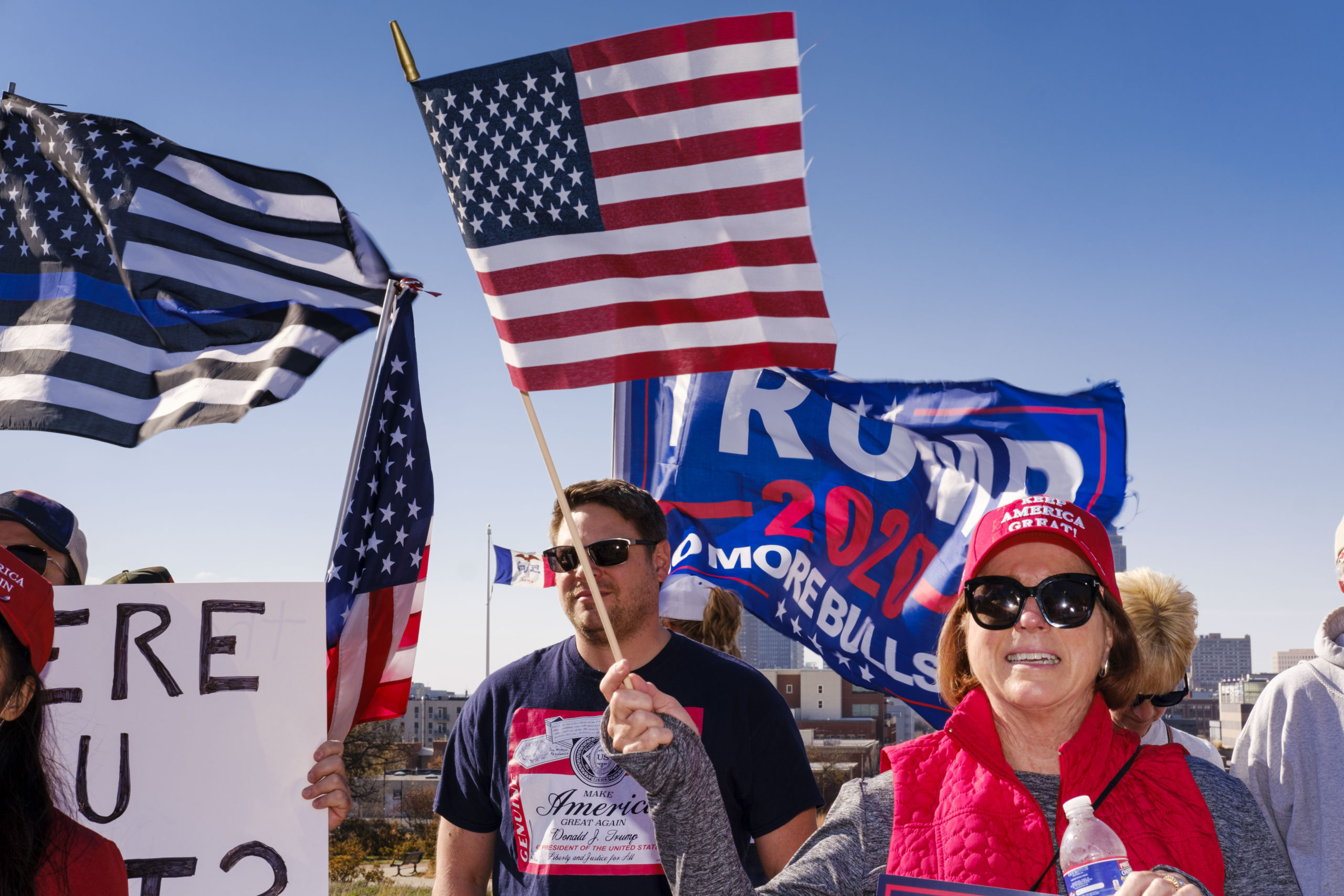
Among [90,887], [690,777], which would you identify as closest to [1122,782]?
[690,777]

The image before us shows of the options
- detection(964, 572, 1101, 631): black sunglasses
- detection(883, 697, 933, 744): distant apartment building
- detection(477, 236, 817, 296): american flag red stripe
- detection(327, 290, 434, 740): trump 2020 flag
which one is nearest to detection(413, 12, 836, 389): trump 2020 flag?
detection(477, 236, 817, 296): american flag red stripe

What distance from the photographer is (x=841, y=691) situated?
106375mm

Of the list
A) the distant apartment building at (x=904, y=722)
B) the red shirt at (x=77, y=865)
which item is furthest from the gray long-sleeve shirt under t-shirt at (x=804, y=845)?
the distant apartment building at (x=904, y=722)

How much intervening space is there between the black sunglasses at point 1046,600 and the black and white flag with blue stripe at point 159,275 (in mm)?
3951

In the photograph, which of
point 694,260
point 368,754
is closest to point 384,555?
point 694,260

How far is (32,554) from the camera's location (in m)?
3.84

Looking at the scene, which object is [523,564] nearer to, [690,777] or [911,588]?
[911,588]

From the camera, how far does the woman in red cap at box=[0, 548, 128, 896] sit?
220 cm

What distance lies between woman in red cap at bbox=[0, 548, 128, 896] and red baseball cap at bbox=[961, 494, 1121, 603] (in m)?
2.10

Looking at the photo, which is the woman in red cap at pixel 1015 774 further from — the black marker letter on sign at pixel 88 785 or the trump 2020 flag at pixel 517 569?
the trump 2020 flag at pixel 517 569

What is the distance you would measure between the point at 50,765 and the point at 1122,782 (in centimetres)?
258

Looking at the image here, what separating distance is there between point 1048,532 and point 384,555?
3651 mm

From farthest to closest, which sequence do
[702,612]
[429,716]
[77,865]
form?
[429,716] → [702,612] → [77,865]

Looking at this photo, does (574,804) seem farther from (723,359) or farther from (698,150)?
(698,150)
